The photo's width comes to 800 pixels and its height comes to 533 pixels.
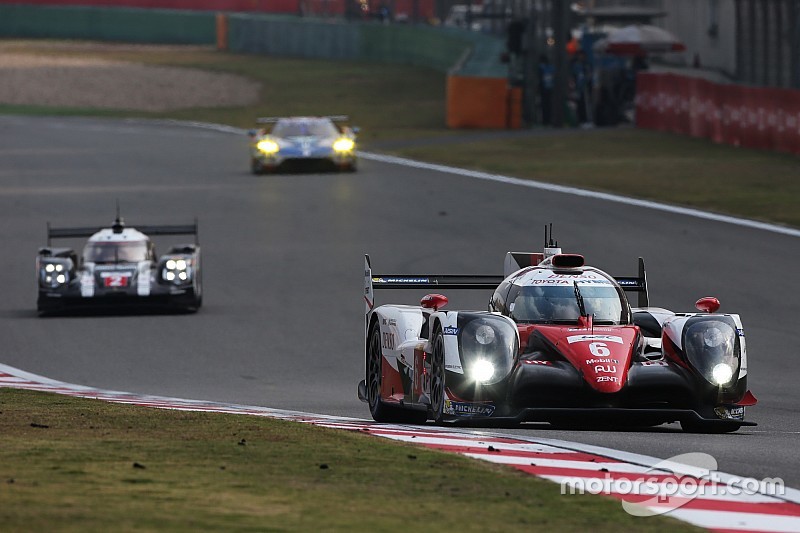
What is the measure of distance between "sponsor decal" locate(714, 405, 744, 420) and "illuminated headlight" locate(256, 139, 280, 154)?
30.1 metres

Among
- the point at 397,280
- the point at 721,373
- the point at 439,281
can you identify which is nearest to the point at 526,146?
the point at 439,281

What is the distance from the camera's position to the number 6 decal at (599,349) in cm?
1280

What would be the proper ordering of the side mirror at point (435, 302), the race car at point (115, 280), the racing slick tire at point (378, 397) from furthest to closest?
the race car at point (115, 280) → the side mirror at point (435, 302) → the racing slick tire at point (378, 397)

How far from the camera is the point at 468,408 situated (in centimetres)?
1259

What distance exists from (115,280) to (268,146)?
62.8ft

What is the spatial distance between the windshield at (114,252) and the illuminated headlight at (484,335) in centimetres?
1187

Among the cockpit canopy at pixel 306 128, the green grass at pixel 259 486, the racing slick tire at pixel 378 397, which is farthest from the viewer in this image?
the cockpit canopy at pixel 306 128

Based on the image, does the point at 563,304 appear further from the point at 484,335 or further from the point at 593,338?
the point at 484,335

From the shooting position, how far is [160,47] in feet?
347

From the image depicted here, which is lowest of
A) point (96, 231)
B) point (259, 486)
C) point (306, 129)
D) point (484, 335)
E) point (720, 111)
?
point (259, 486)

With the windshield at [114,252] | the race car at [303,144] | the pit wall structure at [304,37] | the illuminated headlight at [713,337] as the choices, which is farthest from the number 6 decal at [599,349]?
the pit wall structure at [304,37]

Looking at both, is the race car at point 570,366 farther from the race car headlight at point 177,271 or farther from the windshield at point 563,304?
the race car headlight at point 177,271

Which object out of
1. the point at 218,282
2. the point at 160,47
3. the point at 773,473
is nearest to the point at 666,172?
the point at 218,282

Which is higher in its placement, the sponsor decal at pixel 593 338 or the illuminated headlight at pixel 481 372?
the sponsor decal at pixel 593 338
